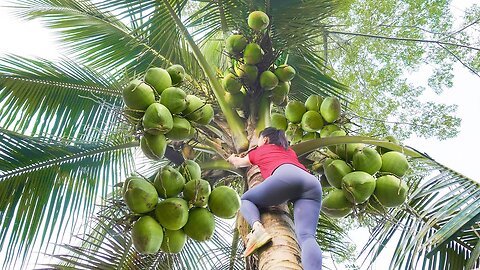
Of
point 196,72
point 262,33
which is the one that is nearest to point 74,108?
point 196,72

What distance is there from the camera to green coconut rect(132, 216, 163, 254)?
214 centimetres

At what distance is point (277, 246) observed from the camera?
2029 mm

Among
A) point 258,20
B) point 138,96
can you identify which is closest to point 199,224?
point 138,96

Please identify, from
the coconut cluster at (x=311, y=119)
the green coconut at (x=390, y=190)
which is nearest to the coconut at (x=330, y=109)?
the coconut cluster at (x=311, y=119)

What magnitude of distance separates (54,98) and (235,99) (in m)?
1.24

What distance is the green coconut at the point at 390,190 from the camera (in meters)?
2.49

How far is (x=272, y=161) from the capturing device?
2637mm

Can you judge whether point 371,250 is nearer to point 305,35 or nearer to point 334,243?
point 334,243

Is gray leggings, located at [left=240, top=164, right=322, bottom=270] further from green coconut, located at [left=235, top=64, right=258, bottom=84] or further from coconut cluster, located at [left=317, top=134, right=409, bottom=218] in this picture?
green coconut, located at [left=235, top=64, right=258, bottom=84]

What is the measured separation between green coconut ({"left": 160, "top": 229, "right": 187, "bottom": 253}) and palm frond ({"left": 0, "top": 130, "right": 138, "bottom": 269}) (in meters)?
0.96

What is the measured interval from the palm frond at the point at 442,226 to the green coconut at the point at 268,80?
3.11 feet

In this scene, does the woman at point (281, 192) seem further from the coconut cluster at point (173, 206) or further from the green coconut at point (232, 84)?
the green coconut at point (232, 84)

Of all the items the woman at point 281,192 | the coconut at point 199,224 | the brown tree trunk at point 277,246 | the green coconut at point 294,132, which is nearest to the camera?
the brown tree trunk at point 277,246

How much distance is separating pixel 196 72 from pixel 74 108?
0.86 meters
